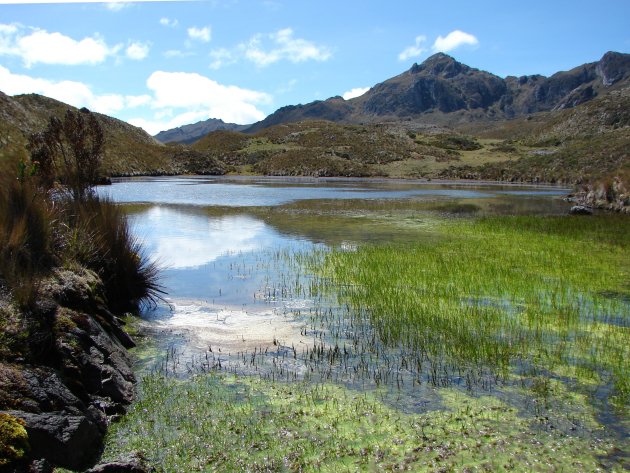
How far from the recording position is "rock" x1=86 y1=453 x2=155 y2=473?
17.1 feet

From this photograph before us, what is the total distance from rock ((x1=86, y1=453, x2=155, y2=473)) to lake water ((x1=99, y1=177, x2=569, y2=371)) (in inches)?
132

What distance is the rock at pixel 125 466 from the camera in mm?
5227

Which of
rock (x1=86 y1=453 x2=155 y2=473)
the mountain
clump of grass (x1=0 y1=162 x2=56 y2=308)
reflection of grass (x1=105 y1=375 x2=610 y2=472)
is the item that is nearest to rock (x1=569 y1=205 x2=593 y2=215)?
reflection of grass (x1=105 y1=375 x2=610 y2=472)

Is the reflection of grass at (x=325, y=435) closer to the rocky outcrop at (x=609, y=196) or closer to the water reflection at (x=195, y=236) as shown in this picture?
the water reflection at (x=195, y=236)

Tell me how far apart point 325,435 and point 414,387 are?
6.64 ft

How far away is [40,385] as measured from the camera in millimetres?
5902

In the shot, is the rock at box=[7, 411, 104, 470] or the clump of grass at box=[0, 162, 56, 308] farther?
the clump of grass at box=[0, 162, 56, 308]

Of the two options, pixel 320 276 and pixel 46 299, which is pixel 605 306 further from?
pixel 46 299

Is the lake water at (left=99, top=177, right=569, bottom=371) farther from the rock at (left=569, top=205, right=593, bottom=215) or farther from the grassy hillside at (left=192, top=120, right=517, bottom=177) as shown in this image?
the grassy hillside at (left=192, top=120, right=517, bottom=177)

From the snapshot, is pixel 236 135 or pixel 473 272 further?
pixel 236 135

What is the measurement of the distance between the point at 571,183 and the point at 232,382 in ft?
252

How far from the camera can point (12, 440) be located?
15.8 ft

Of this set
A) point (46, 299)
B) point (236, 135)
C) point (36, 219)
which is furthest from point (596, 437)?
point (236, 135)

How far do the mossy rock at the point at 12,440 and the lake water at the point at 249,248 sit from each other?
4.11 meters
